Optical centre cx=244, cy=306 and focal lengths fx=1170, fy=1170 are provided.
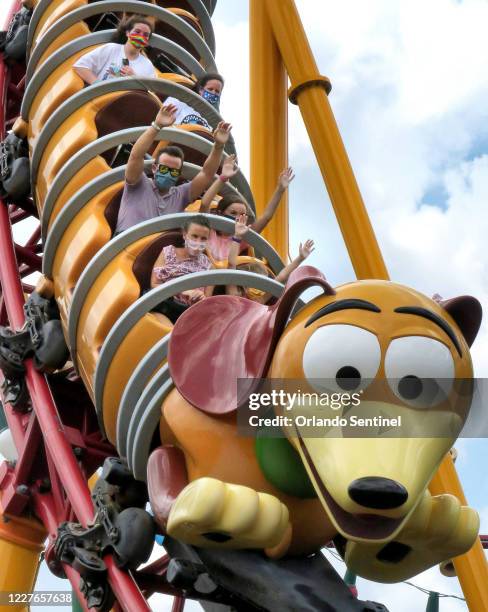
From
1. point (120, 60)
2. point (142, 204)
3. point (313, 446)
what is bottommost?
point (313, 446)

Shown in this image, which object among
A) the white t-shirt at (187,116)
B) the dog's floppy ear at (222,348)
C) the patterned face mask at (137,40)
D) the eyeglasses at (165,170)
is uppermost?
the patterned face mask at (137,40)

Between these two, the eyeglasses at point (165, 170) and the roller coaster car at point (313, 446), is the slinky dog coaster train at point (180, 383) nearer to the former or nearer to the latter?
the roller coaster car at point (313, 446)

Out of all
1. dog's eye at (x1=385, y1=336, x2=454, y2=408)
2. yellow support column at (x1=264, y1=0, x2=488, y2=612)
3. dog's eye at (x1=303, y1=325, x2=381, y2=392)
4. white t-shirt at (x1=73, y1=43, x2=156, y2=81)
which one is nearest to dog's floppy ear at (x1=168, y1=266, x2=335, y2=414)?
dog's eye at (x1=303, y1=325, x2=381, y2=392)

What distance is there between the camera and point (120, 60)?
477cm

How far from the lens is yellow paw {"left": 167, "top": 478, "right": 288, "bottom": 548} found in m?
2.99

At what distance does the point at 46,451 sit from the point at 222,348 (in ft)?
5.14

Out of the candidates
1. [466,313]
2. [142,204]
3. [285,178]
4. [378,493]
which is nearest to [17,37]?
[285,178]

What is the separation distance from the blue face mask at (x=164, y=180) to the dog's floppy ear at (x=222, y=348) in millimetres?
803

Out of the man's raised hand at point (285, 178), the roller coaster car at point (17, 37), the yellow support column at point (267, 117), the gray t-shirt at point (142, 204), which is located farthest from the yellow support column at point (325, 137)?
the gray t-shirt at point (142, 204)

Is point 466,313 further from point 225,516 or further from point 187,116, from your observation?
point 187,116

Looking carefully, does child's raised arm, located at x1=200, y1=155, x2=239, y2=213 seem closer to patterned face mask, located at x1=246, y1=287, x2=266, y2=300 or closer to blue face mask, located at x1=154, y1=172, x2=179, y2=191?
blue face mask, located at x1=154, y1=172, x2=179, y2=191

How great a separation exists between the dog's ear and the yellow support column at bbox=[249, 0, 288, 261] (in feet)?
9.38

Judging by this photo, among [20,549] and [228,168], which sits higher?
[228,168]

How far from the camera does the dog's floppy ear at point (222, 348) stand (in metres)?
3.20
